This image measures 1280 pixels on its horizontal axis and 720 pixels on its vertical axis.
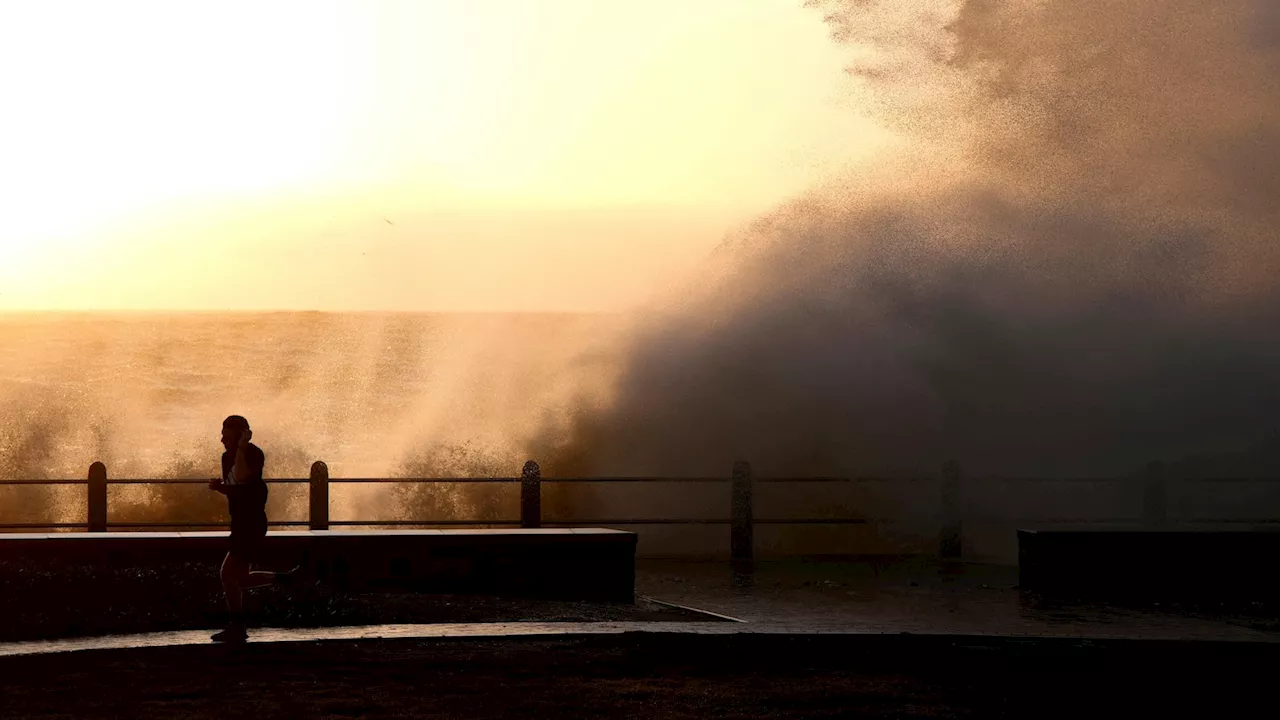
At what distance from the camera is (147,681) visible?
959cm

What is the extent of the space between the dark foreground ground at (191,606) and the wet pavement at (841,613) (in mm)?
566

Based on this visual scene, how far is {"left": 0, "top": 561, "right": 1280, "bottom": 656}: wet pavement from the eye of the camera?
37.7ft

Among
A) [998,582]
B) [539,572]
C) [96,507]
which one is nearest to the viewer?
[539,572]

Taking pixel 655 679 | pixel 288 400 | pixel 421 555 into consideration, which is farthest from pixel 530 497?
pixel 288 400

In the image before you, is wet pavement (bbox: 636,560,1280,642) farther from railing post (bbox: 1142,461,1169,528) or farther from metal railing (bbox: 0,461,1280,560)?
railing post (bbox: 1142,461,1169,528)

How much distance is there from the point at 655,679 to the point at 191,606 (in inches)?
179

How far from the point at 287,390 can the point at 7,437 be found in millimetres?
51604

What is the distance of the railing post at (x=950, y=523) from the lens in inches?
815

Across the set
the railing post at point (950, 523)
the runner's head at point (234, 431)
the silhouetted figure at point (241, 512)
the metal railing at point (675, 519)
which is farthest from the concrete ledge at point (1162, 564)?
the runner's head at point (234, 431)

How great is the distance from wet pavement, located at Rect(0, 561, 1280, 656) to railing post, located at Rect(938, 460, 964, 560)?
613mm

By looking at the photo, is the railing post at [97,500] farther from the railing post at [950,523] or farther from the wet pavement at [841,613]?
the railing post at [950,523]

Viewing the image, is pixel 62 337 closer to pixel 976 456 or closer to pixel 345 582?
pixel 976 456

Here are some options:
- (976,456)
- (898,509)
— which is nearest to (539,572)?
(898,509)

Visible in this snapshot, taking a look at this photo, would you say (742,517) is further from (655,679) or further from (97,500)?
(655,679)
